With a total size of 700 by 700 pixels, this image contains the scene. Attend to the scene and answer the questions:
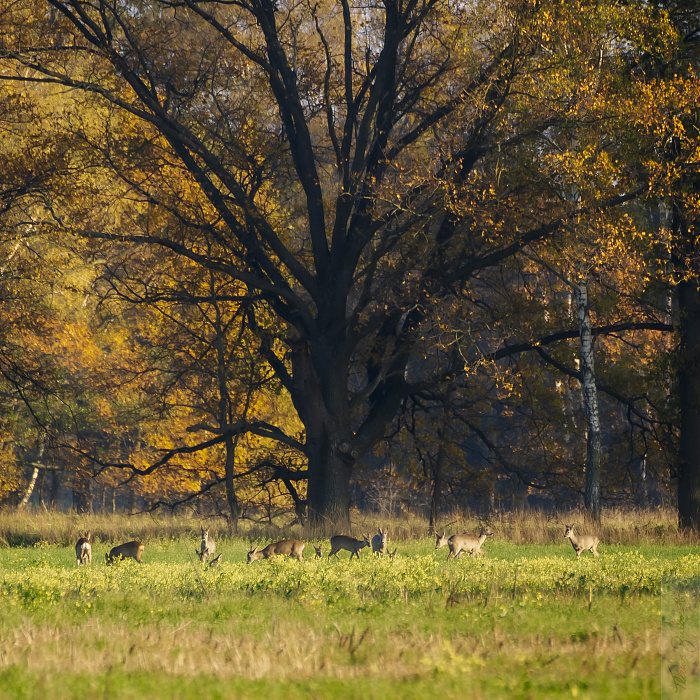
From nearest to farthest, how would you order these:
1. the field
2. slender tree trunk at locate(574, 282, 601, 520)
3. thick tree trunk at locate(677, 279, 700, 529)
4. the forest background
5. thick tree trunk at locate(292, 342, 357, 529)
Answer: the field < the forest background < slender tree trunk at locate(574, 282, 601, 520) < thick tree trunk at locate(677, 279, 700, 529) < thick tree trunk at locate(292, 342, 357, 529)

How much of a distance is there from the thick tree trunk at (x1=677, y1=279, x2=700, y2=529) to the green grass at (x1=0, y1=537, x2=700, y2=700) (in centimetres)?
814

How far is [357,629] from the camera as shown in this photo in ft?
26.6

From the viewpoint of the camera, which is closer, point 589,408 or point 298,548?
point 298,548

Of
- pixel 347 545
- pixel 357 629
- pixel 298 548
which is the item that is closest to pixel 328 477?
pixel 347 545

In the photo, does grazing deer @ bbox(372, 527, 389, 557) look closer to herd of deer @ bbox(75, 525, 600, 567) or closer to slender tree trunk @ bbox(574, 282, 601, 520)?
herd of deer @ bbox(75, 525, 600, 567)

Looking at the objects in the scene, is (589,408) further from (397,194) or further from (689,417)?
(397,194)

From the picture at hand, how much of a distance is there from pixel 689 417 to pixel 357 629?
14.9 m

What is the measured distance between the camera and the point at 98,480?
48188 millimetres

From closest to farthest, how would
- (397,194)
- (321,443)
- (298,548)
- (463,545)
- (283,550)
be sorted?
(283,550)
(298,548)
(463,545)
(397,194)
(321,443)

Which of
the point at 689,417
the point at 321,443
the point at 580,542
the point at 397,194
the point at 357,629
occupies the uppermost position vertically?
the point at 397,194

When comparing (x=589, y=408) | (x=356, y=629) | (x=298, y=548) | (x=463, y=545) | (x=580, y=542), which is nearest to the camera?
(x=356, y=629)

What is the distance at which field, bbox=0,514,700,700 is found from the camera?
602 centimetres

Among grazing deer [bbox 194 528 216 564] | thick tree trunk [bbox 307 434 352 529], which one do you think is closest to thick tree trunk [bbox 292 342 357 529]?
thick tree trunk [bbox 307 434 352 529]

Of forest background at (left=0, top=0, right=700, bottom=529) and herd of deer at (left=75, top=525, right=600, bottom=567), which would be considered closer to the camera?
herd of deer at (left=75, top=525, right=600, bottom=567)
